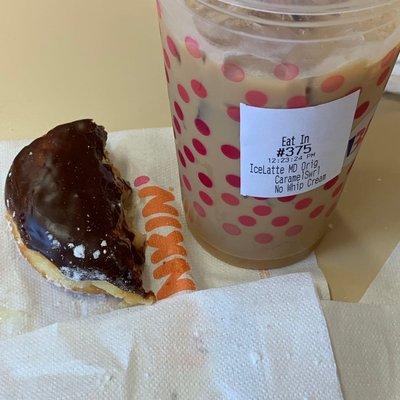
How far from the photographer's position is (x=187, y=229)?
24.8 inches

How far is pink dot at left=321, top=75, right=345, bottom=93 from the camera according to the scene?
0.42 meters

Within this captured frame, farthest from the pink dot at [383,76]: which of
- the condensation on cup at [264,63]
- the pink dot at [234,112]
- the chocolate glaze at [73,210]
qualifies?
the chocolate glaze at [73,210]

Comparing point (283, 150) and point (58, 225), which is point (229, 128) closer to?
point (283, 150)

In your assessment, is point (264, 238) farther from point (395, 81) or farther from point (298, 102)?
point (395, 81)

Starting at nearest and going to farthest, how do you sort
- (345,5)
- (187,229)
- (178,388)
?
(345,5) → (178,388) → (187,229)

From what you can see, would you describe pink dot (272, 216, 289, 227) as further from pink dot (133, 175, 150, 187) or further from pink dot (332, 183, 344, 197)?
pink dot (133, 175, 150, 187)

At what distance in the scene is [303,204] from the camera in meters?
0.53

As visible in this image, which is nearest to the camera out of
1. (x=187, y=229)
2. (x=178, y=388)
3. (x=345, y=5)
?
(x=345, y=5)

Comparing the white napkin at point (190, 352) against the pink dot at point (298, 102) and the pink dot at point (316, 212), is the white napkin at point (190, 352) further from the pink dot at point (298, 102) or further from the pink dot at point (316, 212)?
the pink dot at point (298, 102)

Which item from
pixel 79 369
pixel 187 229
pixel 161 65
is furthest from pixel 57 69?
pixel 79 369

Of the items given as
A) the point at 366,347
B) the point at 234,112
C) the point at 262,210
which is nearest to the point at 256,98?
the point at 234,112

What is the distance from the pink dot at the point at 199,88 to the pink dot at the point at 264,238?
16 cm

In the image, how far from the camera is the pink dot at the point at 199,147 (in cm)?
50

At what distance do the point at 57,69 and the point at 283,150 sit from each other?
1.34ft
